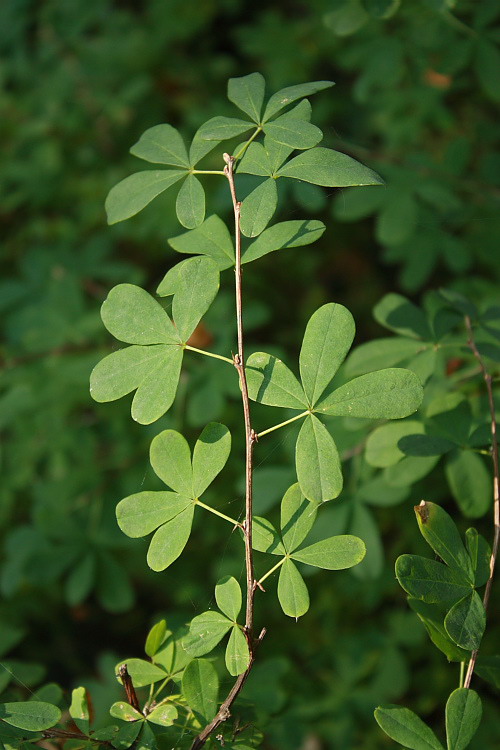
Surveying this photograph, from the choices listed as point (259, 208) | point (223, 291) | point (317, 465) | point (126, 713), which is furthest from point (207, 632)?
point (223, 291)

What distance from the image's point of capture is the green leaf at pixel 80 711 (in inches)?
41.3

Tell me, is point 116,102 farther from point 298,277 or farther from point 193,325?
point 193,325

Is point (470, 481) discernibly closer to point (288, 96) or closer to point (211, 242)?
point (211, 242)

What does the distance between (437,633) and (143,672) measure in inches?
18.3

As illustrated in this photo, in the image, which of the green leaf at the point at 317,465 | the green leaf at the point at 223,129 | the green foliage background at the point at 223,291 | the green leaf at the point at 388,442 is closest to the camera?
the green leaf at the point at 317,465

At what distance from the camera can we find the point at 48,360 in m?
2.45

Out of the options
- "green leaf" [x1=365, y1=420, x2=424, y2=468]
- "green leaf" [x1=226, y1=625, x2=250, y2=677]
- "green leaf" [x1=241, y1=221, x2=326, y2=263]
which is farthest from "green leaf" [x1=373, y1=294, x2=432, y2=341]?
"green leaf" [x1=226, y1=625, x2=250, y2=677]

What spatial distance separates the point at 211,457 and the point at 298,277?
237 centimetres

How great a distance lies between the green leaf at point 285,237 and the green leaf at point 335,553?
45 cm

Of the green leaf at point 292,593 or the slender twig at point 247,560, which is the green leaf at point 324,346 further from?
the green leaf at point 292,593

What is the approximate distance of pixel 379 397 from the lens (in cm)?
100

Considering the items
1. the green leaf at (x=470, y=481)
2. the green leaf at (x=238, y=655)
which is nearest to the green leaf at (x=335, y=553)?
the green leaf at (x=238, y=655)

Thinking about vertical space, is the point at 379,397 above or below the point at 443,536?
above

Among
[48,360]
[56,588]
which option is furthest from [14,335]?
[56,588]
